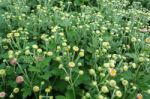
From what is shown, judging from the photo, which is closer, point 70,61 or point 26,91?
point 26,91

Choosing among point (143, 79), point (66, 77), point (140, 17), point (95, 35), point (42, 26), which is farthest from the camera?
point (140, 17)

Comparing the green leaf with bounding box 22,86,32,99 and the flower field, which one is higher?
the flower field

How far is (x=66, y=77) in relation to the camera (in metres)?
2.07

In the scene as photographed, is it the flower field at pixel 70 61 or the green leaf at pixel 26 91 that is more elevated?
the flower field at pixel 70 61

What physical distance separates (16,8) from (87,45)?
90cm

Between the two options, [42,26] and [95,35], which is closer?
[95,35]

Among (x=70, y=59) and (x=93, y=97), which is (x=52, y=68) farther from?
(x=93, y=97)

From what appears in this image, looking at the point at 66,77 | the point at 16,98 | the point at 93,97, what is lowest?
the point at 16,98

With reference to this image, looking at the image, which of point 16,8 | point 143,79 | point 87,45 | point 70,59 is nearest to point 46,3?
point 16,8

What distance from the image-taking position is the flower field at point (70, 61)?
7.19ft

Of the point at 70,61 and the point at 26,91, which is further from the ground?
the point at 70,61

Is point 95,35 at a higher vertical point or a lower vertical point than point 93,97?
higher

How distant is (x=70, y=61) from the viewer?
2.35 meters

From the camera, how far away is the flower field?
2191mm
